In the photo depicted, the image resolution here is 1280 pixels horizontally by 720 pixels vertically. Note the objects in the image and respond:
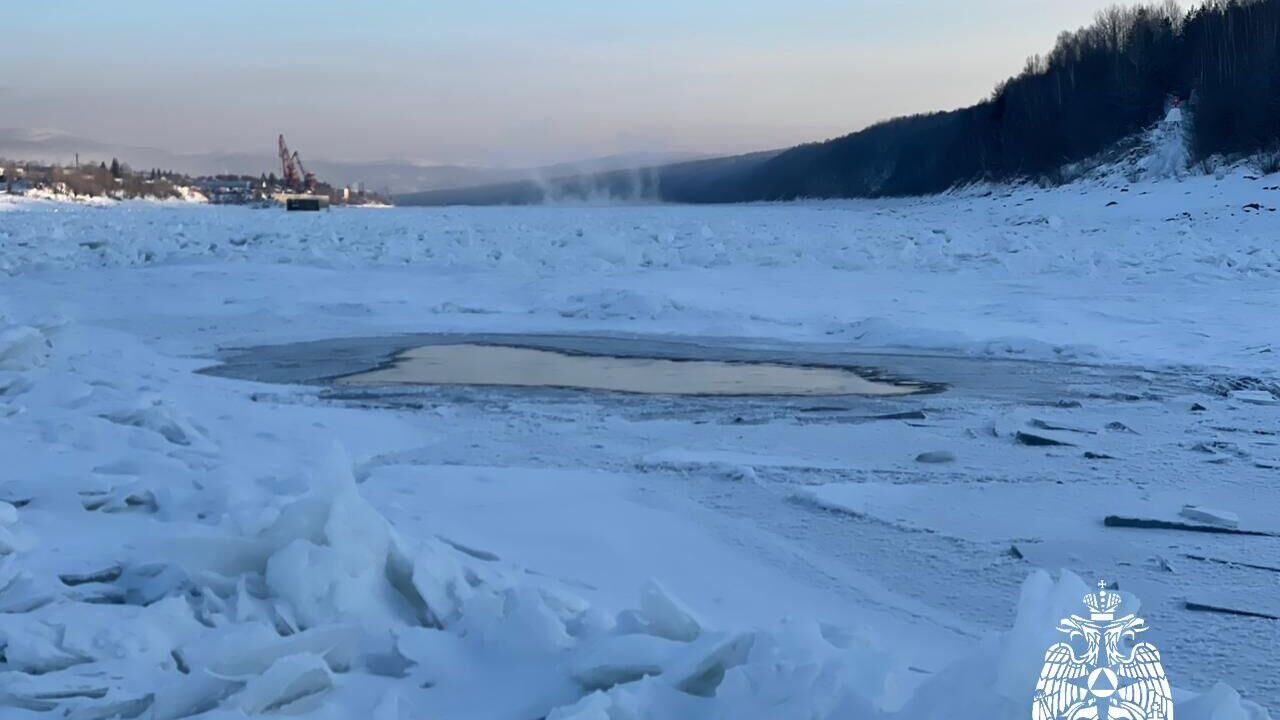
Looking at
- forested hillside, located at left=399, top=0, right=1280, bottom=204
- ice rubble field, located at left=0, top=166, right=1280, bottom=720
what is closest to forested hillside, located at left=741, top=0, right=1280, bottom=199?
forested hillside, located at left=399, top=0, right=1280, bottom=204

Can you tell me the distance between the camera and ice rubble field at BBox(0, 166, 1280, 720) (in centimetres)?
234

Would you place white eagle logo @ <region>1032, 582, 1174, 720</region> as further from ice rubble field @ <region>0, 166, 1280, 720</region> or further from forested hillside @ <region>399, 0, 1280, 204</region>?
forested hillside @ <region>399, 0, 1280, 204</region>

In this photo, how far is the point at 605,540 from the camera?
373cm

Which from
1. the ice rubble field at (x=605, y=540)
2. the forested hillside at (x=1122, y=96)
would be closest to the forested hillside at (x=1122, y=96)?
the forested hillside at (x=1122, y=96)

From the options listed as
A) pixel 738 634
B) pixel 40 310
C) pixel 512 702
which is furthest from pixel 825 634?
pixel 40 310

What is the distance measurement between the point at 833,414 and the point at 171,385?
3.67 metres

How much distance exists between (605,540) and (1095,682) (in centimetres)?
205

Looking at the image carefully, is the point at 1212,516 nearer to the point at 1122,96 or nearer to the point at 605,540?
the point at 605,540

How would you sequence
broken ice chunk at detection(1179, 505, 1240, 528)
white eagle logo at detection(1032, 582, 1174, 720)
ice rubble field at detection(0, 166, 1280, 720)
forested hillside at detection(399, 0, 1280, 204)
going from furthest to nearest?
forested hillside at detection(399, 0, 1280, 204) < broken ice chunk at detection(1179, 505, 1240, 528) < ice rubble field at detection(0, 166, 1280, 720) < white eagle logo at detection(1032, 582, 1174, 720)

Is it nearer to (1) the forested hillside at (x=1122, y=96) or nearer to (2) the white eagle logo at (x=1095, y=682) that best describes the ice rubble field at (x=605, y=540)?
(2) the white eagle logo at (x=1095, y=682)

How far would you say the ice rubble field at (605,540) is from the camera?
92.2 inches

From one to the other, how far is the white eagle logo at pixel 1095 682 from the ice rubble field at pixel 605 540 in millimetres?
45

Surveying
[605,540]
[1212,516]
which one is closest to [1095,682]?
[605,540]

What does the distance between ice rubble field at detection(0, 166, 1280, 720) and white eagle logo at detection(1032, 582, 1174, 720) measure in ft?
0.15
